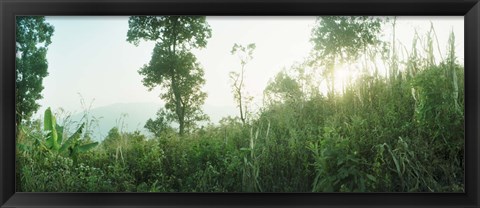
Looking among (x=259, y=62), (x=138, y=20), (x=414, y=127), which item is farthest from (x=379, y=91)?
(x=138, y=20)

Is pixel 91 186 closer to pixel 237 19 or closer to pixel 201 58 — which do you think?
pixel 201 58

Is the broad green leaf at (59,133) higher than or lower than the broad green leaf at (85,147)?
higher

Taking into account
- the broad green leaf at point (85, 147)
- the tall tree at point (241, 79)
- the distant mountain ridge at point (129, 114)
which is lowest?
the broad green leaf at point (85, 147)

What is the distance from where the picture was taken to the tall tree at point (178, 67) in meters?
2.57

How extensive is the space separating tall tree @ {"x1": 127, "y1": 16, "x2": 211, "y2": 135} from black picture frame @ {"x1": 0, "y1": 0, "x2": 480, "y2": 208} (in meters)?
0.11

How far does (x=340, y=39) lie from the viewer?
8.41 ft

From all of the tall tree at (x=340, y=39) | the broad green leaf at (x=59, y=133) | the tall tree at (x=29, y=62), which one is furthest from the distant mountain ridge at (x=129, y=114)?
the tall tree at (x=340, y=39)

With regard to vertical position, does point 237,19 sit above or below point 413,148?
above
